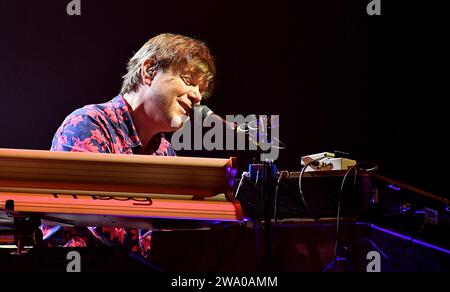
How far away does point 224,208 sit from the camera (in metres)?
1.41

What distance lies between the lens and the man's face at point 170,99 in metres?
2.48

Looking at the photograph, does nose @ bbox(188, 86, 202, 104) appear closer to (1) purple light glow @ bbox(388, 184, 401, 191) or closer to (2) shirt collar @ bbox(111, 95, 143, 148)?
(2) shirt collar @ bbox(111, 95, 143, 148)

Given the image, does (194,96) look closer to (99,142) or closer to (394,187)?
(99,142)

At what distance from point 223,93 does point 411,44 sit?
150 centimetres

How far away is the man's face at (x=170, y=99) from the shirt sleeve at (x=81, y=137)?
1.40 feet

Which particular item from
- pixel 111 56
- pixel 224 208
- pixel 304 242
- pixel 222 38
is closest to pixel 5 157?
pixel 224 208

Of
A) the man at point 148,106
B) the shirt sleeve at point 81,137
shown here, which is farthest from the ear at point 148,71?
the shirt sleeve at point 81,137

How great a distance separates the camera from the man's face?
2479 millimetres

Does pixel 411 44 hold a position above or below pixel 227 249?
above

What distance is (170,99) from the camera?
2.49 m

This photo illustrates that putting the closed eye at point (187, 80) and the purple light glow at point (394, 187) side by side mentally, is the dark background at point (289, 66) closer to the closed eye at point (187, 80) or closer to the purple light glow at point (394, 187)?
the closed eye at point (187, 80)

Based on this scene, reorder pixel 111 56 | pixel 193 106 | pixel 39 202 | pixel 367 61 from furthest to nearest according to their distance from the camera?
pixel 367 61 < pixel 111 56 < pixel 193 106 < pixel 39 202

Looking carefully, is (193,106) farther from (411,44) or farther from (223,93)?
(411,44)
